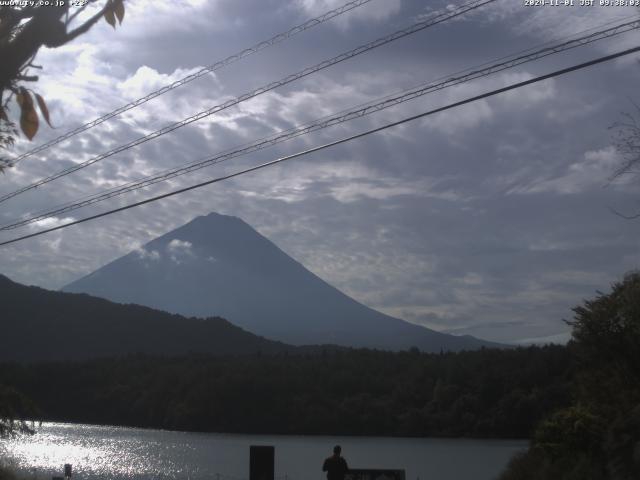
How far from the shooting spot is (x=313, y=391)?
8538cm

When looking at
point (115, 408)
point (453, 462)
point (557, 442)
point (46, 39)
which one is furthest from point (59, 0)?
point (115, 408)

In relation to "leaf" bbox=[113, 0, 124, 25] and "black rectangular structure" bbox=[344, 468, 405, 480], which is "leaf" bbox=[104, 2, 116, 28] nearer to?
"leaf" bbox=[113, 0, 124, 25]

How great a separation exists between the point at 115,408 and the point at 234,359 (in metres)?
17.0

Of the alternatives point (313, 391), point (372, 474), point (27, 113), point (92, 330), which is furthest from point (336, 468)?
point (92, 330)

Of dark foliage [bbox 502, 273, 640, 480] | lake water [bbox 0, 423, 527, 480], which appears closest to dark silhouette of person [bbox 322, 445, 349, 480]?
dark foliage [bbox 502, 273, 640, 480]

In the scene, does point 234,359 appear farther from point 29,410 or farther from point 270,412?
point 29,410

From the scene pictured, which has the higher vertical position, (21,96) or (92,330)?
(92,330)

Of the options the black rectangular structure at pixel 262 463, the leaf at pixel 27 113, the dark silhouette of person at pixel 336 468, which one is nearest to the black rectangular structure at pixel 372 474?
the dark silhouette of person at pixel 336 468

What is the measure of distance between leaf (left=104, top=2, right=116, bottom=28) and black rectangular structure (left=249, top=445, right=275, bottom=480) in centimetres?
997

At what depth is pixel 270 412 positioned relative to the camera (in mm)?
85750

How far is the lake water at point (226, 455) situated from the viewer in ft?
158

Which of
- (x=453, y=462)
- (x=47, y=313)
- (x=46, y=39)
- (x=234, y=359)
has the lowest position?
(x=453, y=462)

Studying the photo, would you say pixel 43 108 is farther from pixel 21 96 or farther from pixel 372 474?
pixel 372 474

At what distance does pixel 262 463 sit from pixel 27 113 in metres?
10.1
